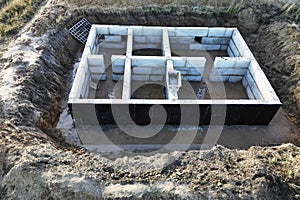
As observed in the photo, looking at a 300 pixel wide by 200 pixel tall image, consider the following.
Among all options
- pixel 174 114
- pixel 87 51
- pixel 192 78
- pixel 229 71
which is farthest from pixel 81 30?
pixel 229 71

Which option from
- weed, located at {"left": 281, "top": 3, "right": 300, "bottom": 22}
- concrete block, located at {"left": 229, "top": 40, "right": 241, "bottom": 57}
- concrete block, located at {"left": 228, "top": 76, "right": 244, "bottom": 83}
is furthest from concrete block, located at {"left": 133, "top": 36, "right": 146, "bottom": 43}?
weed, located at {"left": 281, "top": 3, "right": 300, "bottom": 22}

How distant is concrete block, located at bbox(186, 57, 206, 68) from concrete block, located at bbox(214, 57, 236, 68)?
429mm

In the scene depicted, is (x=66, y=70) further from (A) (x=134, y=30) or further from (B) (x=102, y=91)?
(A) (x=134, y=30)

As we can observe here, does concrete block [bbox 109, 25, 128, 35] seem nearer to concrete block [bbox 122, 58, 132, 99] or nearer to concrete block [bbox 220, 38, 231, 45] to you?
concrete block [bbox 122, 58, 132, 99]

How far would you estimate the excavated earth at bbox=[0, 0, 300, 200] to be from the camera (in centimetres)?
395

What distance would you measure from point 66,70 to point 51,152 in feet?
12.2

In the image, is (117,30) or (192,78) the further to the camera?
(117,30)

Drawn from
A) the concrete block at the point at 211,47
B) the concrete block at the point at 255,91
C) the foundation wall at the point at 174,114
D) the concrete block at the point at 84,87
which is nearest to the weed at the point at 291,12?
the concrete block at the point at 211,47

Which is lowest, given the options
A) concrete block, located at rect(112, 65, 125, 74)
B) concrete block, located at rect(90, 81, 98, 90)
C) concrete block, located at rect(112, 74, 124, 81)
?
concrete block, located at rect(90, 81, 98, 90)

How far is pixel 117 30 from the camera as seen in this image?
8.05m

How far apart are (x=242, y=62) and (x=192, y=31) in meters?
2.05

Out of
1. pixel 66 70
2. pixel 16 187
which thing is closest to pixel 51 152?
pixel 16 187

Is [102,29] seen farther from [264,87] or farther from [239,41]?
[264,87]

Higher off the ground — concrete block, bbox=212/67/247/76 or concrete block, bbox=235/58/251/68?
concrete block, bbox=235/58/251/68
